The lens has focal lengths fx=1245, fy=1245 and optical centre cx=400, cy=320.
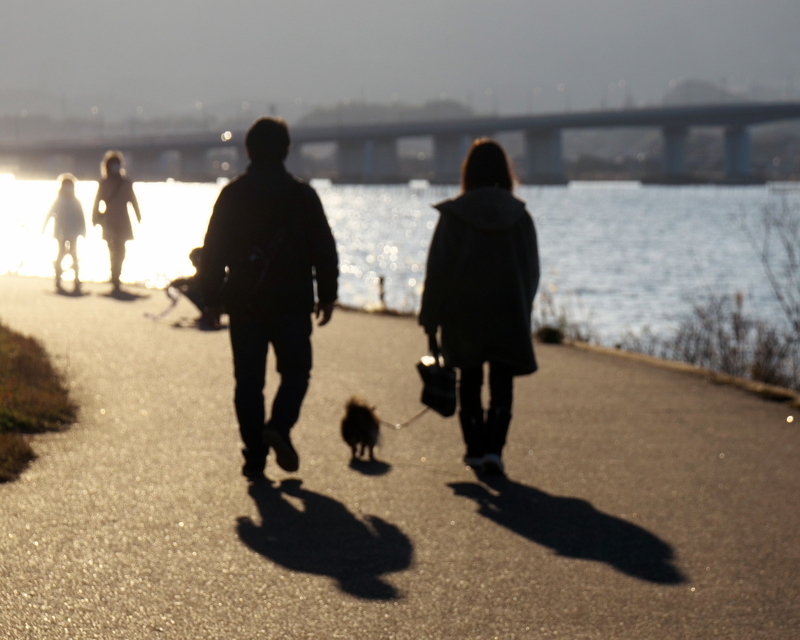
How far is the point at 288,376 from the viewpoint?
20.6 feet

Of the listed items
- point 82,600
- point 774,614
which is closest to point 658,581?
point 774,614

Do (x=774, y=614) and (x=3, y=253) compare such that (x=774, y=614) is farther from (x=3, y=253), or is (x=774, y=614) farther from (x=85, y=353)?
(x=3, y=253)

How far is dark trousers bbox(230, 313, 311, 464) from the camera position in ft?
20.3

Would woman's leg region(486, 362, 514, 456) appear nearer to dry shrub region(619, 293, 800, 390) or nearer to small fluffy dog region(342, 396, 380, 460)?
small fluffy dog region(342, 396, 380, 460)

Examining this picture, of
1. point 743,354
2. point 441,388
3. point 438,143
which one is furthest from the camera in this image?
point 438,143

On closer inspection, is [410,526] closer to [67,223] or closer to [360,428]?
[360,428]

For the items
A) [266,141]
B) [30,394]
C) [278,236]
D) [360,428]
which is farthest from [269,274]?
[30,394]

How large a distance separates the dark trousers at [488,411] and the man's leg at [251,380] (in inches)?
42.4

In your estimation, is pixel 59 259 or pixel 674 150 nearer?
pixel 59 259

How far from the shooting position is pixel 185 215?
102m

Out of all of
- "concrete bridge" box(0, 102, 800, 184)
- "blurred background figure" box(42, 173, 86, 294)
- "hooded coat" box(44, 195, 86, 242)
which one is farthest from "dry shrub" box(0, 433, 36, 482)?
"concrete bridge" box(0, 102, 800, 184)

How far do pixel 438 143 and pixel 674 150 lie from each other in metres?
24.1

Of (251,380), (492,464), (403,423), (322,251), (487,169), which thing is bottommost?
(403,423)

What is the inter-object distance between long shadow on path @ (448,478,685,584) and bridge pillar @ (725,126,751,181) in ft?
382
